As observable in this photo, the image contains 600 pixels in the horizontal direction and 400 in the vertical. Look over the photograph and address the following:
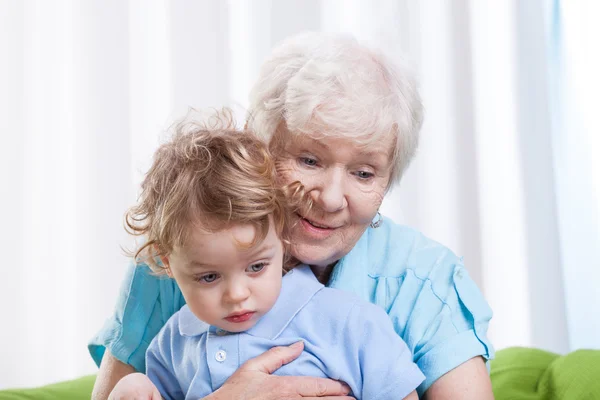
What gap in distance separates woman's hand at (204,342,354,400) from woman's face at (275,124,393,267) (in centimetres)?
27

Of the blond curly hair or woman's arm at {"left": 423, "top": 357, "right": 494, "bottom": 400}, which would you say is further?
woman's arm at {"left": 423, "top": 357, "right": 494, "bottom": 400}

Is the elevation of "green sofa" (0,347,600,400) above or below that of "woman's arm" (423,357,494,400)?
below

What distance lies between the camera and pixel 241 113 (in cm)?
398

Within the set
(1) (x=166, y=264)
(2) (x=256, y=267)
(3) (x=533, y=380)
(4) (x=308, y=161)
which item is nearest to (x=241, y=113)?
(3) (x=533, y=380)

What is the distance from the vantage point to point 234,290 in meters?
1.71

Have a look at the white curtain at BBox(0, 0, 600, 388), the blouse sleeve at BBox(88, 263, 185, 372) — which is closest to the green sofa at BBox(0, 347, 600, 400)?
the blouse sleeve at BBox(88, 263, 185, 372)

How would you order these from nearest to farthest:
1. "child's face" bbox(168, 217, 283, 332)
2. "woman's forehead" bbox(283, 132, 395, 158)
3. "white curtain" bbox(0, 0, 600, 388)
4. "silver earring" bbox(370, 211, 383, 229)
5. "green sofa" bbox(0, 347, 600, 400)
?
1. "child's face" bbox(168, 217, 283, 332)
2. "woman's forehead" bbox(283, 132, 395, 158)
3. "silver earring" bbox(370, 211, 383, 229)
4. "green sofa" bbox(0, 347, 600, 400)
5. "white curtain" bbox(0, 0, 600, 388)

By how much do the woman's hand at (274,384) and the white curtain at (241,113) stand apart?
2299 millimetres

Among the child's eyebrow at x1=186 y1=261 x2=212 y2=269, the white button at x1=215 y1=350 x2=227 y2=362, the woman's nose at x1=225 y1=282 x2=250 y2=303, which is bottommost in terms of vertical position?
the white button at x1=215 y1=350 x2=227 y2=362

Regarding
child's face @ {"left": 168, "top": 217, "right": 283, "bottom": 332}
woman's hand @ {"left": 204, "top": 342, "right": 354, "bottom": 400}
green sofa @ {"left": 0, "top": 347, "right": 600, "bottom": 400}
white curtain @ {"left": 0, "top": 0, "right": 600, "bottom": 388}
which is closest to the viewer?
child's face @ {"left": 168, "top": 217, "right": 283, "bottom": 332}

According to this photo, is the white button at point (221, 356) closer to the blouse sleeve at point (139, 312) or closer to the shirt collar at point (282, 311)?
the shirt collar at point (282, 311)

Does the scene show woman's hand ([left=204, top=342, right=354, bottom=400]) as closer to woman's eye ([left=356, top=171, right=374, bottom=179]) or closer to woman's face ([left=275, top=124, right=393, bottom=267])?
woman's face ([left=275, top=124, right=393, bottom=267])

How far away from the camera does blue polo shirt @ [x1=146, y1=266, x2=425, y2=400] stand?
1.81m

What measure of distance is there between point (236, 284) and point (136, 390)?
0.39 m
